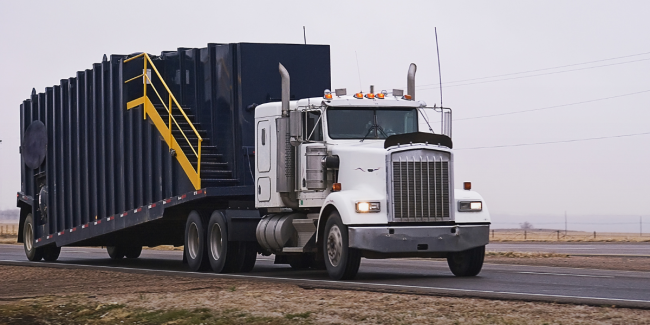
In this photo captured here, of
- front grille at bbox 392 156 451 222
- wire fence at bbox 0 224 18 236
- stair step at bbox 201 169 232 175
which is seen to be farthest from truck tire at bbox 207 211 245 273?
wire fence at bbox 0 224 18 236

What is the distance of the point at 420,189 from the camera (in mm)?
16859

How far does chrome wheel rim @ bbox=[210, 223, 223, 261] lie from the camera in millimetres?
20391

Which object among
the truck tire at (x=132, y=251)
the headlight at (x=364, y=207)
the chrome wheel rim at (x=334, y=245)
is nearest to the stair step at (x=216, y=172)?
the chrome wheel rim at (x=334, y=245)

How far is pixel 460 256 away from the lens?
1783cm

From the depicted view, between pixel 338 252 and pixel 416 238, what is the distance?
1.32 meters

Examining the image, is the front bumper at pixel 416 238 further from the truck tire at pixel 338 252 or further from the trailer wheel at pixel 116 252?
the trailer wheel at pixel 116 252

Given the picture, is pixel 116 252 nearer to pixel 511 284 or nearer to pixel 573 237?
pixel 511 284

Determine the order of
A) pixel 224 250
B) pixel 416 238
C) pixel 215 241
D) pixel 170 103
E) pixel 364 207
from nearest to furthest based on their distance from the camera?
pixel 364 207 < pixel 416 238 < pixel 224 250 < pixel 215 241 < pixel 170 103

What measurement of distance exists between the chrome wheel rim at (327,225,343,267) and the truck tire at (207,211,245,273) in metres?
3.25

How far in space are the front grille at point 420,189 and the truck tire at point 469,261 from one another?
3.25 ft

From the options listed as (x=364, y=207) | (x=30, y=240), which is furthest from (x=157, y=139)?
(x=30, y=240)

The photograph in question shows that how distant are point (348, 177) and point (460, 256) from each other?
94.8 inches

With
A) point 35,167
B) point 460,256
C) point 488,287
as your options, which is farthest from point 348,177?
point 35,167

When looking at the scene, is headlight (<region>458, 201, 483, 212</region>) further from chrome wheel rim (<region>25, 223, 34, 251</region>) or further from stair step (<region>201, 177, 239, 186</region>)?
chrome wheel rim (<region>25, 223, 34, 251</region>)
